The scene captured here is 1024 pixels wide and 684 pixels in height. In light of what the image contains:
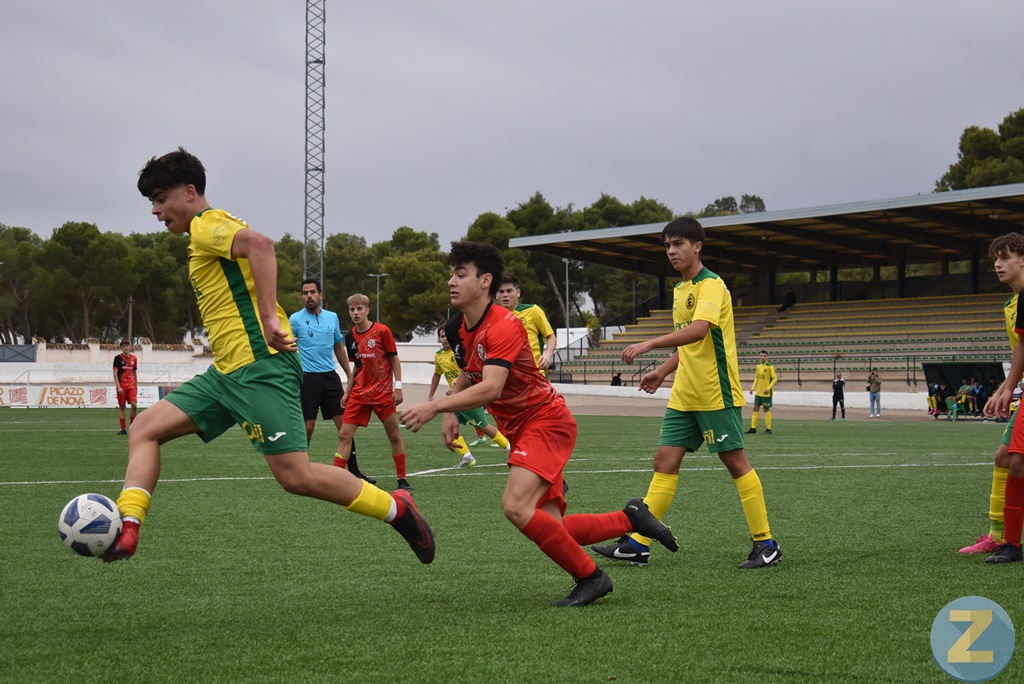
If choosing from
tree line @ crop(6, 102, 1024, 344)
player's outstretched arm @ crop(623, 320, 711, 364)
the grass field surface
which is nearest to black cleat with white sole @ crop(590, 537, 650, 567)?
the grass field surface

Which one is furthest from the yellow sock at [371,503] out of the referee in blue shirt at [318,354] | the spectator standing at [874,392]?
the spectator standing at [874,392]

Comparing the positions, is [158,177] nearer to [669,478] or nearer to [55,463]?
[669,478]

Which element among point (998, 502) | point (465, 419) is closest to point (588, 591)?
point (998, 502)

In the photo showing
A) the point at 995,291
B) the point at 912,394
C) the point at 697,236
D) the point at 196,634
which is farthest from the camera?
the point at 995,291

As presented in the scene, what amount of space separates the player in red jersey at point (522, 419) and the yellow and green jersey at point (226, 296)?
97cm

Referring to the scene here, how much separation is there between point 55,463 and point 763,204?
115370mm

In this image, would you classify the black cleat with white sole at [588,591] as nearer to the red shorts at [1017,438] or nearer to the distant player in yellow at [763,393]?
the red shorts at [1017,438]

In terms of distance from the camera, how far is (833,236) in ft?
167

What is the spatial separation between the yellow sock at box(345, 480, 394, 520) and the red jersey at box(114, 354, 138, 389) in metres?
18.3

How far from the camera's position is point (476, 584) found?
5797 mm

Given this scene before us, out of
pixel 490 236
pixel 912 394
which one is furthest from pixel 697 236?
pixel 490 236

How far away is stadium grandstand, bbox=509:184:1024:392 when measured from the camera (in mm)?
42250

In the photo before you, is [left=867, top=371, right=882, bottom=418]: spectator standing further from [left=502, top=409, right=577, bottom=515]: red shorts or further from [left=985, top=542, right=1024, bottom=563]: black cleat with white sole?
[left=502, top=409, right=577, bottom=515]: red shorts

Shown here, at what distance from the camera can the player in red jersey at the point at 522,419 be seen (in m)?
5.15
